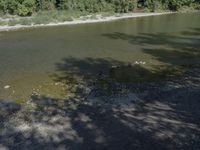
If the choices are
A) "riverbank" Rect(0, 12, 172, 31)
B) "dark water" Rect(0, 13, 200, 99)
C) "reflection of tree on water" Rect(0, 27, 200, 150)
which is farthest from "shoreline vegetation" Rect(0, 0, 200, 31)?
"reflection of tree on water" Rect(0, 27, 200, 150)

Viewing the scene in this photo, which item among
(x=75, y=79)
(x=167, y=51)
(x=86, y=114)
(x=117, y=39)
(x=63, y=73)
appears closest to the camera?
(x=86, y=114)

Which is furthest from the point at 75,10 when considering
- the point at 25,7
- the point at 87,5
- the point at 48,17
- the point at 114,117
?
the point at 114,117

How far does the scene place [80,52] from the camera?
3662 cm

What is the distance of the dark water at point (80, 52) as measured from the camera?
27.0 metres

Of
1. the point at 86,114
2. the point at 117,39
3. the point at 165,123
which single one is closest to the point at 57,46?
the point at 117,39

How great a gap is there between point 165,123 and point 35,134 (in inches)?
235

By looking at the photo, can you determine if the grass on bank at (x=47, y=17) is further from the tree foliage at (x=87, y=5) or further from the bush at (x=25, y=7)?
the tree foliage at (x=87, y=5)

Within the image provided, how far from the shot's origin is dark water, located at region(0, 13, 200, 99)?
2703 cm

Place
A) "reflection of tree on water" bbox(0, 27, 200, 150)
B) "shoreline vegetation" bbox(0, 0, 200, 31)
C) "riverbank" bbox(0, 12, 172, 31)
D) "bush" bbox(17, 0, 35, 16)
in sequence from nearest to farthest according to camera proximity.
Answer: "reflection of tree on water" bbox(0, 27, 200, 150) < "riverbank" bbox(0, 12, 172, 31) < "shoreline vegetation" bbox(0, 0, 200, 31) < "bush" bbox(17, 0, 35, 16)

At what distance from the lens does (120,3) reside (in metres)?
76.4

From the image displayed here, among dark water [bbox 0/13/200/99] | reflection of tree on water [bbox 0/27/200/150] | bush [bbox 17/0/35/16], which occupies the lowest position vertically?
dark water [bbox 0/13/200/99]

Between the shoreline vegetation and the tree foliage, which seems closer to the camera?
the shoreline vegetation

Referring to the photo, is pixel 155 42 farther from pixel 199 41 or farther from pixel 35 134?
pixel 35 134

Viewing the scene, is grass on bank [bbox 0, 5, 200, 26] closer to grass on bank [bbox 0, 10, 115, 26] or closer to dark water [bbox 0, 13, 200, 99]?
grass on bank [bbox 0, 10, 115, 26]
